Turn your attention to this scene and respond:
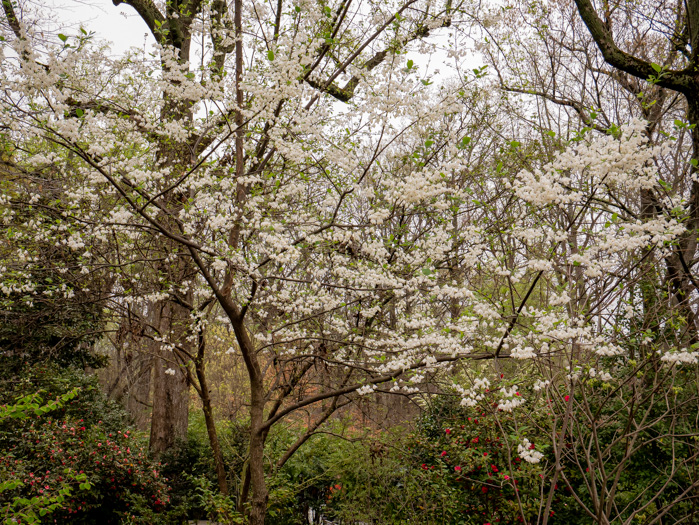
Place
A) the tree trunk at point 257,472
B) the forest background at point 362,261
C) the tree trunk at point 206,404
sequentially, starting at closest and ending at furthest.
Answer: the forest background at point 362,261 < the tree trunk at point 257,472 < the tree trunk at point 206,404

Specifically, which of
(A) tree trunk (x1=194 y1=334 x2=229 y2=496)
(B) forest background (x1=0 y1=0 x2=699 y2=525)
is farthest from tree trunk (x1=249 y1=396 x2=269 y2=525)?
(A) tree trunk (x1=194 y1=334 x2=229 y2=496)

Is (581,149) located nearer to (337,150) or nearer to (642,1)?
(337,150)

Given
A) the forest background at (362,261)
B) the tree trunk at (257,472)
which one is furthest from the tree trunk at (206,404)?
the tree trunk at (257,472)

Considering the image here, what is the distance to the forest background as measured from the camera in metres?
3.38

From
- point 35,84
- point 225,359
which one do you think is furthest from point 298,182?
Result: point 225,359

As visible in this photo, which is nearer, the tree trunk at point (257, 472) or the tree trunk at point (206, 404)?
the tree trunk at point (257, 472)

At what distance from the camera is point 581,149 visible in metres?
3.07

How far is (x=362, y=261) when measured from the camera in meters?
5.11

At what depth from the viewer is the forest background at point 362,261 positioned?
3.38m

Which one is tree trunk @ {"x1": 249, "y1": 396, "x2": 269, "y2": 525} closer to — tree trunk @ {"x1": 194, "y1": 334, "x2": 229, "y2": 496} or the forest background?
the forest background

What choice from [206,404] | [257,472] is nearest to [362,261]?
[257,472]

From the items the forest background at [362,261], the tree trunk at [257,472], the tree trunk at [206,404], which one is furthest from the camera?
the tree trunk at [206,404]

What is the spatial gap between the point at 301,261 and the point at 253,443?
2109 mm

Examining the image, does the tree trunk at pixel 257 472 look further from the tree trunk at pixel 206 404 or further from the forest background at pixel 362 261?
the tree trunk at pixel 206 404
